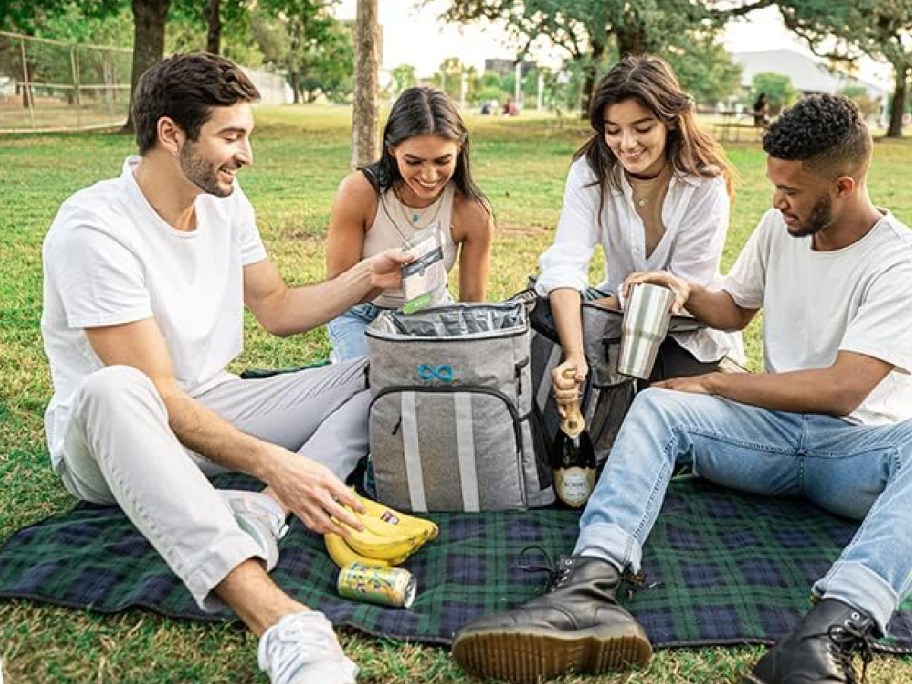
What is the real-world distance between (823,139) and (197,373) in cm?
200

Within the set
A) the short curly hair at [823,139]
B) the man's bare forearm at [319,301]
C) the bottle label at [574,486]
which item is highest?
the short curly hair at [823,139]

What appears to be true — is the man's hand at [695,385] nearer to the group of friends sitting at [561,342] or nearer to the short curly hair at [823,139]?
the group of friends sitting at [561,342]

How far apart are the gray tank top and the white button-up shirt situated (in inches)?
20.2

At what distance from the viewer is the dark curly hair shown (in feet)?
9.77

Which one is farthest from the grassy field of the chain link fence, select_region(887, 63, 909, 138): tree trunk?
select_region(887, 63, 909, 138): tree trunk

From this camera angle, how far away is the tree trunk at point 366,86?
8.53 m

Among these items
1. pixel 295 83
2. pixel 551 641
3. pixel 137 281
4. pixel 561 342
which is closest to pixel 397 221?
pixel 561 342

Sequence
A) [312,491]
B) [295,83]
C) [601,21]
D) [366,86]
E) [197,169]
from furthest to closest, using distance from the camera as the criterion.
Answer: [295,83] → [601,21] → [366,86] → [197,169] → [312,491]

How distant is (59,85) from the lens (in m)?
23.1

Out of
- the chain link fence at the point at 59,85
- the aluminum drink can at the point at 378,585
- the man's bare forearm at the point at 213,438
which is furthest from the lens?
the chain link fence at the point at 59,85

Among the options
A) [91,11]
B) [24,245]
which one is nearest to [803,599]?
[24,245]

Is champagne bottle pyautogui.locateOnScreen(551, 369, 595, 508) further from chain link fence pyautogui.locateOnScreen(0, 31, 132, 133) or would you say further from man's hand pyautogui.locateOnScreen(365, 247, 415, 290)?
chain link fence pyautogui.locateOnScreen(0, 31, 132, 133)

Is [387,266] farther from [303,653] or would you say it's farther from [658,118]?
[303,653]

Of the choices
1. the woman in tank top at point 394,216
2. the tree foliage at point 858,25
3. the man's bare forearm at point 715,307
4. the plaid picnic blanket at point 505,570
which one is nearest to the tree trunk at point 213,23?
the tree foliage at point 858,25
